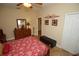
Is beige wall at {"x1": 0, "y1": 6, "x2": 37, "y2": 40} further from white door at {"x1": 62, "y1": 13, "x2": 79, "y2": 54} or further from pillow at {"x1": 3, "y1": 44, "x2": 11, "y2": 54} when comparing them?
white door at {"x1": 62, "y1": 13, "x2": 79, "y2": 54}

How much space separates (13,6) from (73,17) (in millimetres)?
688

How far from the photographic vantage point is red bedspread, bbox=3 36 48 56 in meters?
1.13

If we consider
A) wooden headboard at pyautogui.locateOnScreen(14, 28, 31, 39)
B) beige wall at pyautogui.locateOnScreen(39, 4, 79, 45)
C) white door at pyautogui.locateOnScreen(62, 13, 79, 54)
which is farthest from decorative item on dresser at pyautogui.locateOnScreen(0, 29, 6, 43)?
white door at pyautogui.locateOnScreen(62, 13, 79, 54)

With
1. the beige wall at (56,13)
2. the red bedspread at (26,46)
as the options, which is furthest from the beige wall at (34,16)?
the red bedspread at (26,46)

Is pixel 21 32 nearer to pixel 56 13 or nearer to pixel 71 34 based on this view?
pixel 56 13

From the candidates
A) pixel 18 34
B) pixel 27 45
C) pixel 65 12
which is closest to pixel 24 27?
pixel 18 34

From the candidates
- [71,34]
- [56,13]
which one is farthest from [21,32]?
[71,34]

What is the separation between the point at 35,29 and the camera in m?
1.20

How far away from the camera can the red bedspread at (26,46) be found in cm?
113

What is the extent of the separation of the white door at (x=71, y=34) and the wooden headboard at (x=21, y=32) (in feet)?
1.45

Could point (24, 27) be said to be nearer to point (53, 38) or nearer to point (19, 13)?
point (19, 13)

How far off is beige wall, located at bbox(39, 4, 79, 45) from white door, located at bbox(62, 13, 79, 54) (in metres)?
0.05

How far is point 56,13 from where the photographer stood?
1.15m

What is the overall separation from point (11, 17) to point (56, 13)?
55 centimetres
